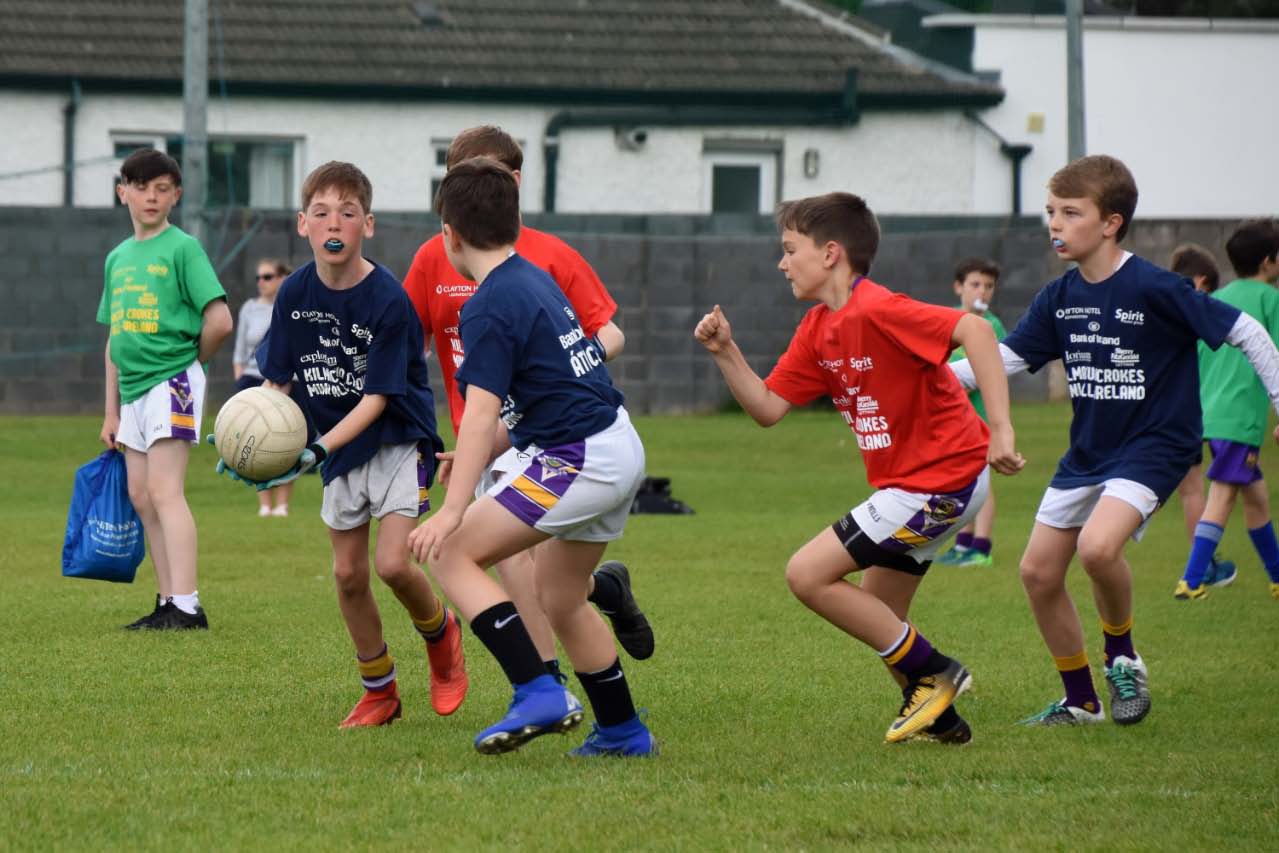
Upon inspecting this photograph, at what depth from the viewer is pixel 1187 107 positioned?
28.3 metres

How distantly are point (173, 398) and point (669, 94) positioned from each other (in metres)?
17.9

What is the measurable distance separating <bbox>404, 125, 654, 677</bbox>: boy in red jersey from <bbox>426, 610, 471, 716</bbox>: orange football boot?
30 centimetres

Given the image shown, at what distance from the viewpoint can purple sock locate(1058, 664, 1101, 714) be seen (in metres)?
6.80

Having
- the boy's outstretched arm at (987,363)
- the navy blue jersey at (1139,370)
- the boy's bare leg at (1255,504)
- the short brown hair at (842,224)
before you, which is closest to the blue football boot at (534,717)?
the boy's outstretched arm at (987,363)

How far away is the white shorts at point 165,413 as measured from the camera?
882cm

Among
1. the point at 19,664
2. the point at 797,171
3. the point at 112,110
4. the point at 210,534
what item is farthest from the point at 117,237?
the point at 19,664

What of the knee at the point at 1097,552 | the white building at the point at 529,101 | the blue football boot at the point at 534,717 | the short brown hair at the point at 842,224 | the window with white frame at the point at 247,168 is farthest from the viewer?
the window with white frame at the point at 247,168

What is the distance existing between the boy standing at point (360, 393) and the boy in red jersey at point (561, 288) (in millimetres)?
323

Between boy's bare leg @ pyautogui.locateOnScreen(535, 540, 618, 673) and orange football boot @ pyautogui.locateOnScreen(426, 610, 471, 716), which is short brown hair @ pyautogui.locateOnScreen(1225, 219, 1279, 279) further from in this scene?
boy's bare leg @ pyautogui.locateOnScreen(535, 540, 618, 673)

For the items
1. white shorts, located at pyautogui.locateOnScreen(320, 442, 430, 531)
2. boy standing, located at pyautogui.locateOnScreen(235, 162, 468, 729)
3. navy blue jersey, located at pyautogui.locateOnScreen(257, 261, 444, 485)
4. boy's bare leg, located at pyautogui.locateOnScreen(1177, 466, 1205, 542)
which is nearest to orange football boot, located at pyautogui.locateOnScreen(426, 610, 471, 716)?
boy standing, located at pyautogui.locateOnScreen(235, 162, 468, 729)

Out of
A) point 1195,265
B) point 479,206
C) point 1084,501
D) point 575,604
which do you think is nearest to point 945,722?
point 1084,501

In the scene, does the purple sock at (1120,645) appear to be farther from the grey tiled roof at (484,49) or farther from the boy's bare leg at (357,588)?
the grey tiled roof at (484,49)

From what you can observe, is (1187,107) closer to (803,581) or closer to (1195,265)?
(1195,265)

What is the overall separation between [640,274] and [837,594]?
15591 millimetres
